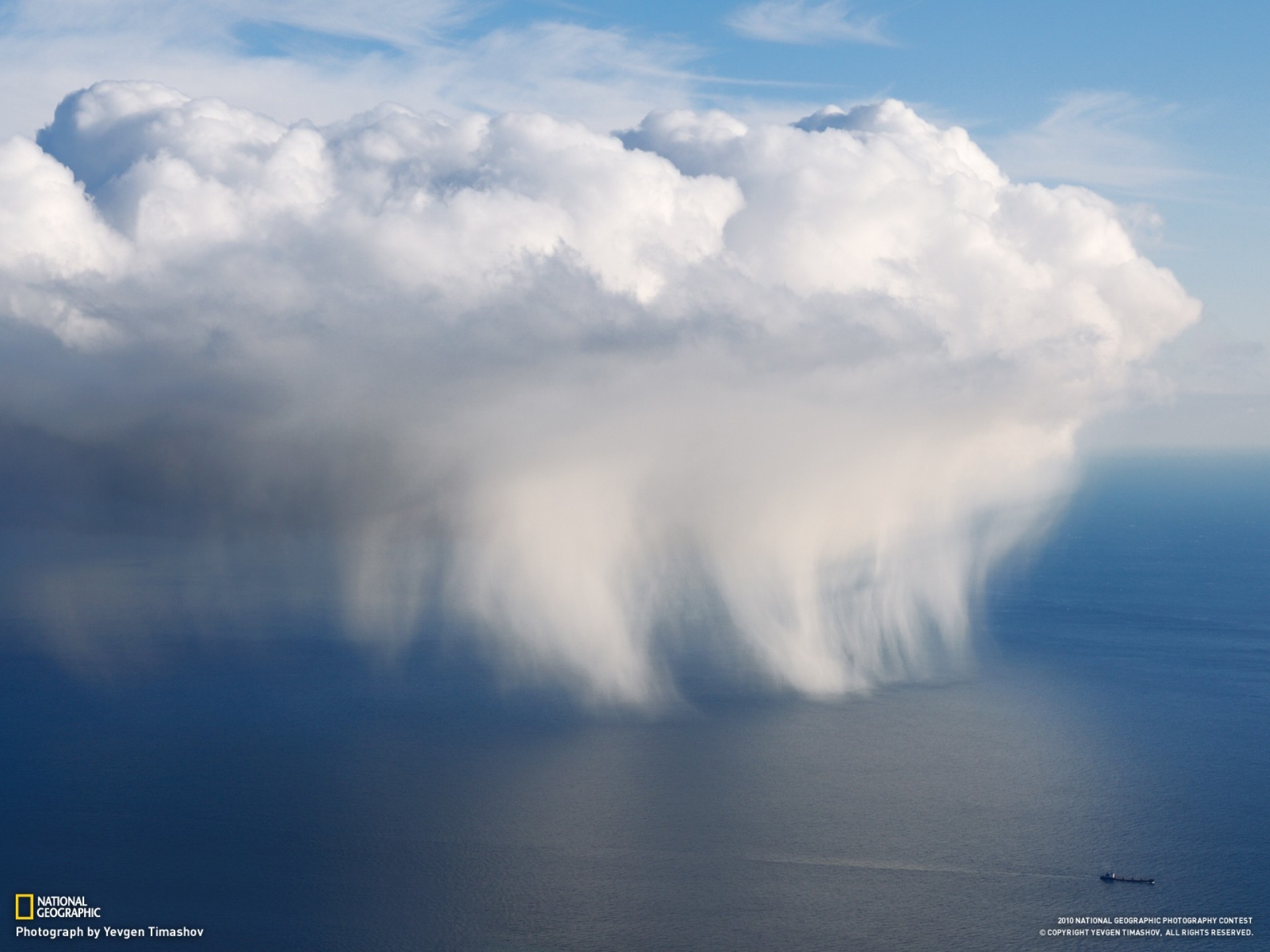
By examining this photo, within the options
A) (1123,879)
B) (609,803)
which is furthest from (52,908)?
(1123,879)

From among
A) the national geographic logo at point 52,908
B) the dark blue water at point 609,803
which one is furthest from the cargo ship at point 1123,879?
the national geographic logo at point 52,908

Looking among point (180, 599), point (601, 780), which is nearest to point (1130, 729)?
point (601, 780)

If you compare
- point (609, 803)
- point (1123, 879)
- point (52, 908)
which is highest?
point (609, 803)

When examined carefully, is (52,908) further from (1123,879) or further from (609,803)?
(1123,879)

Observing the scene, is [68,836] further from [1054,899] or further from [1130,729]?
[1130,729]

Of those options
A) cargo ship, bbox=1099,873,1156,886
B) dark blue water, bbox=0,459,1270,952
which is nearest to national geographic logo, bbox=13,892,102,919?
dark blue water, bbox=0,459,1270,952

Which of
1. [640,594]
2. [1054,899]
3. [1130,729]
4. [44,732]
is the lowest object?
[1054,899]
